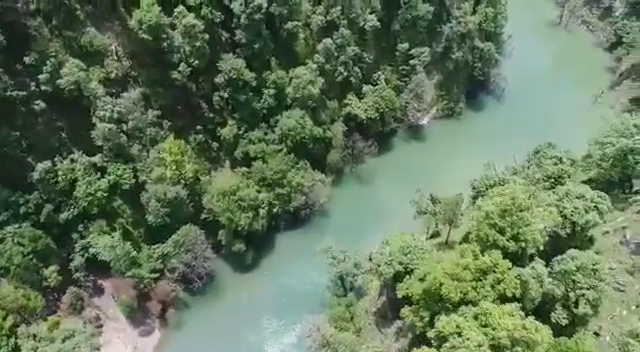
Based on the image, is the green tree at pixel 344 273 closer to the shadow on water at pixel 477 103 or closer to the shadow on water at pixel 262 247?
the shadow on water at pixel 262 247

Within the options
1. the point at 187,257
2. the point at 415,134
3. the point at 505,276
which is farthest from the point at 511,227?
the point at 187,257

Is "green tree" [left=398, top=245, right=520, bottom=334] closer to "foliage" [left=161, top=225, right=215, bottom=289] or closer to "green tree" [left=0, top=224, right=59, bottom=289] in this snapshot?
"foliage" [left=161, top=225, right=215, bottom=289]

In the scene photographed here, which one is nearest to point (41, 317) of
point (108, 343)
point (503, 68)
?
point (108, 343)

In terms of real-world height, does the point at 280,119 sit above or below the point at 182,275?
above

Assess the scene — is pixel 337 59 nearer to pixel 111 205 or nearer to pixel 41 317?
pixel 111 205

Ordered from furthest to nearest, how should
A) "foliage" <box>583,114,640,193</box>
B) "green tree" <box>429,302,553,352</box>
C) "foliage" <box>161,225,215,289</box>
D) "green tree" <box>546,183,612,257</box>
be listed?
1. "foliage" <box>583,114,640,193</box>
2. "foliage" <box>161,225,215,289</box>
3. "green tree" <box>546,183,612,257</box>
4. "green tree" <box>429,302,553,352</box>

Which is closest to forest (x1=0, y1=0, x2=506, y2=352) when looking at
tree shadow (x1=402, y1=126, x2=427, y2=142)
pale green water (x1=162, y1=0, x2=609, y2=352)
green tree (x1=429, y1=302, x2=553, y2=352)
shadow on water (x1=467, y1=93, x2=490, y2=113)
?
pale green water (x1=162, y1=0, x2=609, y2=352)

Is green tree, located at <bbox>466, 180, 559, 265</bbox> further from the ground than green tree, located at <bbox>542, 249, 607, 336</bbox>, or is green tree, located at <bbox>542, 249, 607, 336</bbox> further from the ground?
green tree, located at <bbox>466, 180, 559, 265</bbox>
